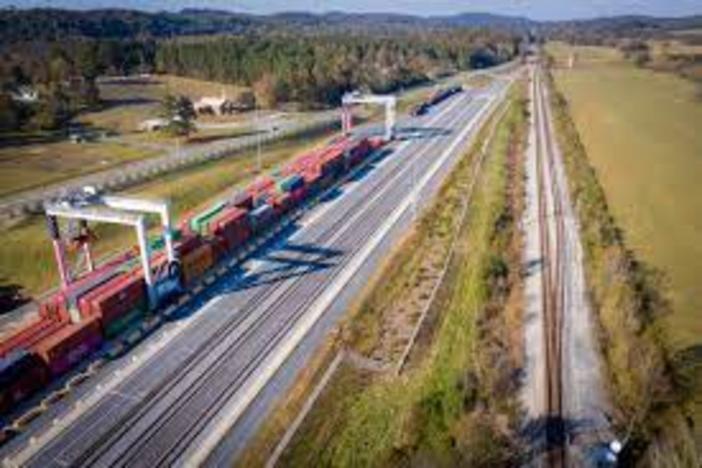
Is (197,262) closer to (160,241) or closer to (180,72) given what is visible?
(160,241)

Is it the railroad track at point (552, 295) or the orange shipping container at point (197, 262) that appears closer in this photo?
the railroad track at point (552, 295)

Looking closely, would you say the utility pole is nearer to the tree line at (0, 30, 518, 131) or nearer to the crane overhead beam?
the tree line at (0, 30, 518, 131)

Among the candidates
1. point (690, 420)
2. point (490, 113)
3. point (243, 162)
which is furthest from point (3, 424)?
point (490, 113)

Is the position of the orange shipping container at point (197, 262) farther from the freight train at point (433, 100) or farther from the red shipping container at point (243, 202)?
the freight train at point (433, 100)

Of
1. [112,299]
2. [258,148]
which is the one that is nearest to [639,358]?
[112,299]

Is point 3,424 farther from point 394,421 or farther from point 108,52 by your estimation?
point 108,52

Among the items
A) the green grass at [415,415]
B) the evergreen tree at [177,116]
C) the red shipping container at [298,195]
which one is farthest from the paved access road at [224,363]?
the evergreen tree at [177,116]

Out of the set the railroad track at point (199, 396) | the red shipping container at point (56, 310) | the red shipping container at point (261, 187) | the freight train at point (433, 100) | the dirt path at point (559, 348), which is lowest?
the railroad track at point (199, 396)
